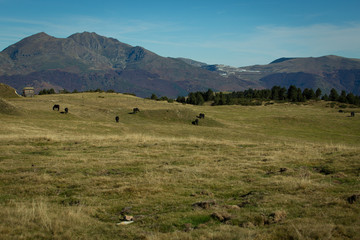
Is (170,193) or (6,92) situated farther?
(6,92)

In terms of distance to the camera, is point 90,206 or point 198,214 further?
point 90,206

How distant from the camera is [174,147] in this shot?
2377 cm

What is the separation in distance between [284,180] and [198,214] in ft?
18.1

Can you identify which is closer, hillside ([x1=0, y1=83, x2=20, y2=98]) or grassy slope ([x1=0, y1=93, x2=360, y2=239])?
grassy slope ([x1=0, y1=93, x2=360, y2=239])

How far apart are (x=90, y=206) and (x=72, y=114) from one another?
4562 cm

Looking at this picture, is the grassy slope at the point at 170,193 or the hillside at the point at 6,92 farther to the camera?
the hillside at the point at 6,92

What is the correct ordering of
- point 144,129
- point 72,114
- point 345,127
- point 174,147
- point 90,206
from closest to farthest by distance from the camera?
point 90,206, point 174,147, point 144,129, point 72,114, point 345,127

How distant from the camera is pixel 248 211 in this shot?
901cm

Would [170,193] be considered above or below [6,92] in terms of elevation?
below

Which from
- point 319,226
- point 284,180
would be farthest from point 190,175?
point 319,226

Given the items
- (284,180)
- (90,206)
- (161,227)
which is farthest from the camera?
(284,180)

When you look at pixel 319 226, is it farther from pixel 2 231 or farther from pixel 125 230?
pixel 2 231

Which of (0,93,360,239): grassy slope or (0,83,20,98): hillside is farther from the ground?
(0,83,20,98): hillside

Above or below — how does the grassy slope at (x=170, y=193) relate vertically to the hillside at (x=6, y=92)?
below
